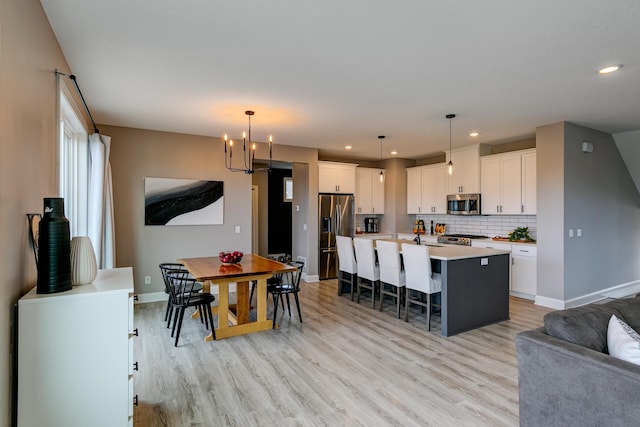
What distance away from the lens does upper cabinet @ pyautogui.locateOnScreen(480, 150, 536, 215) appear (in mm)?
5308

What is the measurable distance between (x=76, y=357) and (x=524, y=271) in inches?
222

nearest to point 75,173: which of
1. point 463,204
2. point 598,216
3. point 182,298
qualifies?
point 182,298

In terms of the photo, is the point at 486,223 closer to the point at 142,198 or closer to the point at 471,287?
the point at 471,287

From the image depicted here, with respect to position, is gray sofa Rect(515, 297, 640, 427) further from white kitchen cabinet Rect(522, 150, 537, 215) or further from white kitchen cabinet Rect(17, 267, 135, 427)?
white kitchen cabinet Rect(522, 150, 537, 215)

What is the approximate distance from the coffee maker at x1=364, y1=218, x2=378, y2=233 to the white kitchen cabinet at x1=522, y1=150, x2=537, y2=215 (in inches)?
123

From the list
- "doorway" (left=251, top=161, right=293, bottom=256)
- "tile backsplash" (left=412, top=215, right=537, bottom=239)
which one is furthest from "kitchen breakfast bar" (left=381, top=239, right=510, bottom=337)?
"doorway" (left=251, top=161, right=293, bottom=256)

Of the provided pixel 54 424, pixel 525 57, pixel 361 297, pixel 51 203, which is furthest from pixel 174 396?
pixel 525 57

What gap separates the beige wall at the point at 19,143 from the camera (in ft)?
4.81

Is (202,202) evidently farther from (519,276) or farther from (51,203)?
(519,276)

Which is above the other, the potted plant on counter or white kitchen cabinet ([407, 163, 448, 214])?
white kitchen cabinet ([407, 163, 448, 214])

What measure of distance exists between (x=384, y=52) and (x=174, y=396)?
3.06 m

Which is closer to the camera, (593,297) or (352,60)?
(352,60)

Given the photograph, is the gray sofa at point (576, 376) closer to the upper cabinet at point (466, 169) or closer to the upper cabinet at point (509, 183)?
the upper cabinet at point (509, 183)

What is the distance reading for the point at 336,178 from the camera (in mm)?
6844
